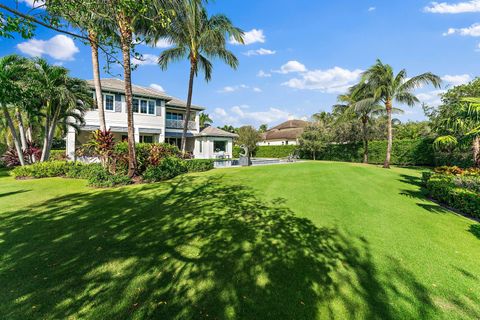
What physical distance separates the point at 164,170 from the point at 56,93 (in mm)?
9424

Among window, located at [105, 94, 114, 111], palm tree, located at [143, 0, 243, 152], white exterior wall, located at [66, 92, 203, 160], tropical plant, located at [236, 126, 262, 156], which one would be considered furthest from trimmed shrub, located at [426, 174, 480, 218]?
tropical plant, located at [236, 126, 262, 156]

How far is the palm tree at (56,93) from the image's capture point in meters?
14.4

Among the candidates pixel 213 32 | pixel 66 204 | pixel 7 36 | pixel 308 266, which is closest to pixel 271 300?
pixel 308 266

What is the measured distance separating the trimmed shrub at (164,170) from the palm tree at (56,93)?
26.5 feet

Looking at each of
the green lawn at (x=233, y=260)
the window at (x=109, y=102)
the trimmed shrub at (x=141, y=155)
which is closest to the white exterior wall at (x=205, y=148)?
the window at (x=109, y=102)

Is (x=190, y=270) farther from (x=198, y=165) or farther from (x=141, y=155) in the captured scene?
(x=198, y=165)

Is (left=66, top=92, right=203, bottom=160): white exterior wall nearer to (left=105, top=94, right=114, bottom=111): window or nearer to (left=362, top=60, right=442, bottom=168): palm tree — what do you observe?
(left=105, top=94, right=114, bottom=111): window

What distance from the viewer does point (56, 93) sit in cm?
1466

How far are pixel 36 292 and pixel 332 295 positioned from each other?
427 centimetres

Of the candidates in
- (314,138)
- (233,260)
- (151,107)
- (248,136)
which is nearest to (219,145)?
(248,136)

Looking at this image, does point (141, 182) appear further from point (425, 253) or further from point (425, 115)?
point (425, 115)

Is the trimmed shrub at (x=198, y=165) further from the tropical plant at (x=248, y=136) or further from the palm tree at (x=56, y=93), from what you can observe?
the tropical plant at (x=248, y=136)

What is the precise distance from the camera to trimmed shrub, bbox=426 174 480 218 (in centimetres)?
754

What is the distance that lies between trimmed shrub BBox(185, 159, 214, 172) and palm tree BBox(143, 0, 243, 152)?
240 inches
